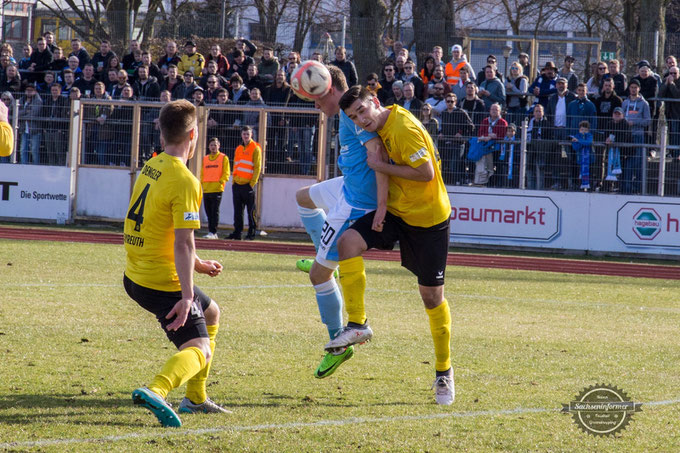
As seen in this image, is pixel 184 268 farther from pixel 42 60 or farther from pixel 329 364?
pixel 42 60

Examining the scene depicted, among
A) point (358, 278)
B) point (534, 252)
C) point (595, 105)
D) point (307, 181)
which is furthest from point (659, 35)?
point (358, 278)

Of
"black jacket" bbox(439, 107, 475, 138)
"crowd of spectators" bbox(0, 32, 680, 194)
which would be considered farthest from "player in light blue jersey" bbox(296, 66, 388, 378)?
"black jacket" bbox(439, 107, 475, 138)

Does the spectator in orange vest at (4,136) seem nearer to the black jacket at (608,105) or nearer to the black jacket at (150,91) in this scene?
the black jacket at (608,105)

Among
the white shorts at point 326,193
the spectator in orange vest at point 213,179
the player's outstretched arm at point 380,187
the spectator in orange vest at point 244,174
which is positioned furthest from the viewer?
the spectator in orange vest at point 244,174

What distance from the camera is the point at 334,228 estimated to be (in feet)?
21.1

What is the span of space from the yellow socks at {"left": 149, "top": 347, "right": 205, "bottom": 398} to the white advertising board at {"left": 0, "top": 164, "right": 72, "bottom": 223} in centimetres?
1706

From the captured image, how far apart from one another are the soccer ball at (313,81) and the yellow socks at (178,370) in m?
2.26

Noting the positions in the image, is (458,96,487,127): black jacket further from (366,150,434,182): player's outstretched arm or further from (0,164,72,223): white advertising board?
(366,150,434,182): player's outstretched arm

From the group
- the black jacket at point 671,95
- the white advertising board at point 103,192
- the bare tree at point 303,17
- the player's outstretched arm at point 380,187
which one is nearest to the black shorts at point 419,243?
the player's outstretched arm at point 380,187

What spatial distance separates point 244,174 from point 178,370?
14.5 meters

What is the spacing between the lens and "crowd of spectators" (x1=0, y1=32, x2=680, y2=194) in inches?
709

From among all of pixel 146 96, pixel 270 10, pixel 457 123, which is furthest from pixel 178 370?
pixel 270 10
